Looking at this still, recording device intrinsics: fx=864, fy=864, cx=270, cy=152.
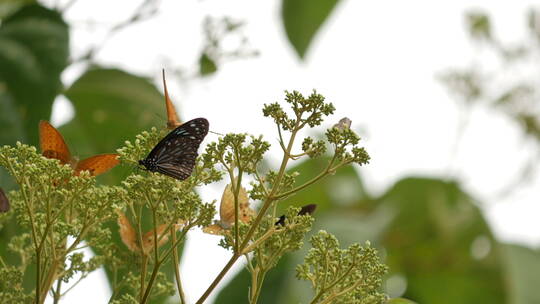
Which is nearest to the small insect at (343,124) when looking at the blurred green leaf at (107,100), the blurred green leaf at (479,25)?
the blurred green leaf at (107,100)

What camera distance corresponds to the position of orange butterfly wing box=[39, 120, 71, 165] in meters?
1.70

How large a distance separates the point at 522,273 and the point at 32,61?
2726mm

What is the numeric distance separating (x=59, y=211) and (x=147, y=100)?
144 centimetres

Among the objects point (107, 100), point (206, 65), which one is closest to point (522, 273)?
point (206, 65)

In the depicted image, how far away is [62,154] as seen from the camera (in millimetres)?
1706

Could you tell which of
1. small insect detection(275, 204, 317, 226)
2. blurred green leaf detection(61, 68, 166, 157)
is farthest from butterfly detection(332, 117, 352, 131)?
blurred green leaf detection(61, 68, 166, 157)

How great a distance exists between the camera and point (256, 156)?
5.48 feet

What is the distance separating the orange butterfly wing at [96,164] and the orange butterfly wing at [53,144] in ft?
0.11

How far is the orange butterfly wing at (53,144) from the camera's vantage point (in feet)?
5.57

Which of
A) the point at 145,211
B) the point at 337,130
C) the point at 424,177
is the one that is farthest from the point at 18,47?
the point at 424,177

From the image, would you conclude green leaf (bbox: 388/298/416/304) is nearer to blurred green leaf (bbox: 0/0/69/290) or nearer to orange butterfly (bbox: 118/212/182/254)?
orange butterfly (bbox: 118/212/182/254)

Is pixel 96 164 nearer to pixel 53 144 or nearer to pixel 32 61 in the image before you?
pixel 53 144

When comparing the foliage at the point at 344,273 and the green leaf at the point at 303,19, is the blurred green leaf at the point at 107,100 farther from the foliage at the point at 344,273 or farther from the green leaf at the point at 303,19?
the foliage at the point at 344,273

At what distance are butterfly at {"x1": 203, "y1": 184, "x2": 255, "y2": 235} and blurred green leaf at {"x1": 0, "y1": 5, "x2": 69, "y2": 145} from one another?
877 millimetres
